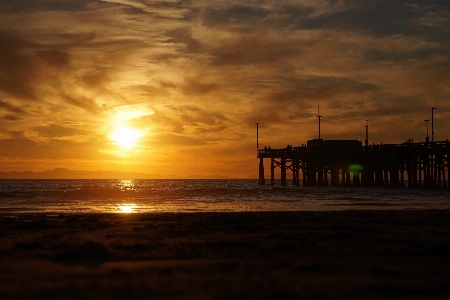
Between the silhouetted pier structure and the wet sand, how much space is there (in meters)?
43.5

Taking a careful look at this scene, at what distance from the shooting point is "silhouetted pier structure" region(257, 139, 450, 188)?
55.7 m

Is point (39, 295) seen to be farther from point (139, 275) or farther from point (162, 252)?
point (162, 252)

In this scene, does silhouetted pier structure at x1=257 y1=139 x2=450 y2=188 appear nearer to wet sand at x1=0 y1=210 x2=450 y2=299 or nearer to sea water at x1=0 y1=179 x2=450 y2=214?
sea water at x1=0 y1=179 x2=450 y2=214

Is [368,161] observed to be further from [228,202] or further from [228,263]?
[228,263]

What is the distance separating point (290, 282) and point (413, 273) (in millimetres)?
2103

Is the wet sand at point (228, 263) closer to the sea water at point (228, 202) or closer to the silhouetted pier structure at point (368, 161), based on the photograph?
the sea water at point (228, 202)

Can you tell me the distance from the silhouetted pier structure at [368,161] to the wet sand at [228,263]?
143 feet

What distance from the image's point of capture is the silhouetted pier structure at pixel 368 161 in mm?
55688

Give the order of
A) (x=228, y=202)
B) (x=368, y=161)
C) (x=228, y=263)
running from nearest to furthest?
(x=228, y=263) < (x=228, y=202) < (x=368, y=161)

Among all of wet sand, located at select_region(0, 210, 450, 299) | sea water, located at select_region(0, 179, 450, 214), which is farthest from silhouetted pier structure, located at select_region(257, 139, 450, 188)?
wet sand, located at select_region(0, 210, 450, 299)

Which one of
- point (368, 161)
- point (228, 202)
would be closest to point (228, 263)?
point (228, 202)

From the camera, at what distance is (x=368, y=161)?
65438mm

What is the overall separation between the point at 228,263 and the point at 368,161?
5925 centimetres

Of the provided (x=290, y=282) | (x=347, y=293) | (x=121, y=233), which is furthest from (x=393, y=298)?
(x=121, y=233)
